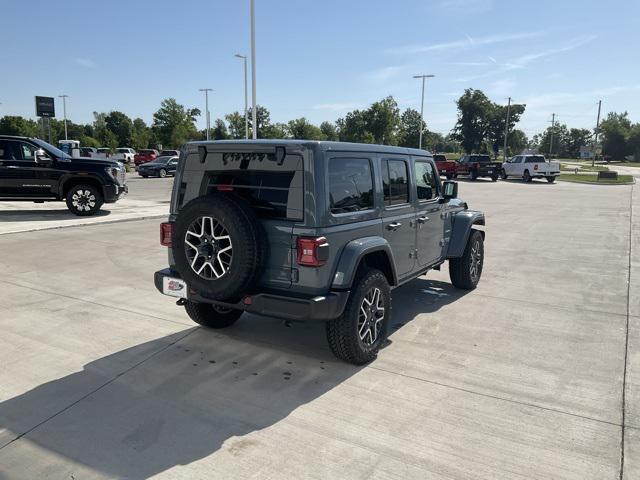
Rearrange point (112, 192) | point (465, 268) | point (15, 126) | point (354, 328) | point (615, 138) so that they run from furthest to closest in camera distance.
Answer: point (615, 138) < point (15, 126) < point (112, 192) < point (465, 268) < point (354, 328)

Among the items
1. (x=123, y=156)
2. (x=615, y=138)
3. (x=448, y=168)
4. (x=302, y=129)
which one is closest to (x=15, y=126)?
(x=123, y=156)

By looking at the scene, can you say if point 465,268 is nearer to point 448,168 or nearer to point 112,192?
point 112,192

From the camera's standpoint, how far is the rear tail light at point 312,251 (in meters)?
3.69

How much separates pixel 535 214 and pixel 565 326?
11406mm

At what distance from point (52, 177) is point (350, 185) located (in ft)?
38.0

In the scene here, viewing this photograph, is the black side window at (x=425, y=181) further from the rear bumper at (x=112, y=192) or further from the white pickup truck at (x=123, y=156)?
the white pickup truck at (x=123, y=156)

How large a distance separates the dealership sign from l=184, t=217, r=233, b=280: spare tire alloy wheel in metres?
35.6

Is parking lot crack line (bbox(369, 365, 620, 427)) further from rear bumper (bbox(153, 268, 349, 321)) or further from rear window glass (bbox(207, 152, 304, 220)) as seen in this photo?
rear window glass (bbox(207, 152, 304, 220))

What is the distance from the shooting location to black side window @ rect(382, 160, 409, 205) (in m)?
4.75

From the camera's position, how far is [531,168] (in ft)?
116

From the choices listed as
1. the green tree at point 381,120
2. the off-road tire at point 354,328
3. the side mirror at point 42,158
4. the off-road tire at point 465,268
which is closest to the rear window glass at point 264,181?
the off-road tire at point 354,328

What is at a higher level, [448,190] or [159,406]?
[448,190]

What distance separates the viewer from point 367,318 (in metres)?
4.29

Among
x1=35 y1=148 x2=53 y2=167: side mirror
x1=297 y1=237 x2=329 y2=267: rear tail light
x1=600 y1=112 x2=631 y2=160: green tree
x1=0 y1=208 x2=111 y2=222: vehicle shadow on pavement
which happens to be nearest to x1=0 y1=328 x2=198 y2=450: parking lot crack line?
x1=297 y1=237 x2=329 y2=267: rear tail light
